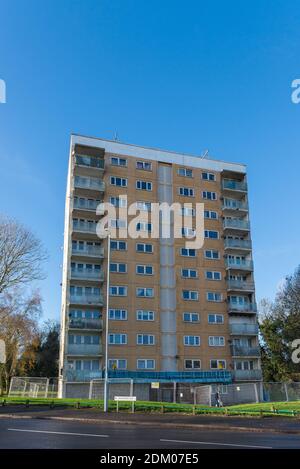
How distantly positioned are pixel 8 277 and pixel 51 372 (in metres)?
28.3

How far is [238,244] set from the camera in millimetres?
57406

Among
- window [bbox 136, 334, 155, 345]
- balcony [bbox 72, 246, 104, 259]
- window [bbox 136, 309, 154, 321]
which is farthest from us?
balcony [bbox 72, 246, 104, 259]

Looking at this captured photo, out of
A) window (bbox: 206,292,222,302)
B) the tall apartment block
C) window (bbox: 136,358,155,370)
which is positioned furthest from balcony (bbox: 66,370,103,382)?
window (bbox: 206,292,222,302)

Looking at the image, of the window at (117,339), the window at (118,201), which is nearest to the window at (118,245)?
the window at (118,201)

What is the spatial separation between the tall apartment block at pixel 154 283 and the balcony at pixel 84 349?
9cm

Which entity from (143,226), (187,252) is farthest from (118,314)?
(187,252)

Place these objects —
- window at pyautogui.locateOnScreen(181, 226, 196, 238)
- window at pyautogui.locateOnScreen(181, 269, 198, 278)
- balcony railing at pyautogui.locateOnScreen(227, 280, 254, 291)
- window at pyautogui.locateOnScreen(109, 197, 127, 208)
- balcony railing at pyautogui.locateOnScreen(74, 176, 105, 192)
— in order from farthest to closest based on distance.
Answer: window at pyautogui.locateOnScreen(181, 226, 196, 238) → balcony railing at pyautogui.locateOnScreen(227, 280, 254, 291) → window at pyautogui.locateOnScreen(181, 269, 198, 278) → window at pyautogui.locateOnScreen(109, 197, 127, 208) → balcony railing at pyautogui.locateOnScreen(74, 176, 105, 192)

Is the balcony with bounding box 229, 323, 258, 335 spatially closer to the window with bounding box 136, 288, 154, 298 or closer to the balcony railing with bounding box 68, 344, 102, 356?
the window with bounding box 136, 288, 154, 298

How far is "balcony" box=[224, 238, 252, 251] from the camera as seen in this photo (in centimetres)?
5672

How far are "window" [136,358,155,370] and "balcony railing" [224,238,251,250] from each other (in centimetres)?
1602

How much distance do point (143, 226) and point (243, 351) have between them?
17351mm

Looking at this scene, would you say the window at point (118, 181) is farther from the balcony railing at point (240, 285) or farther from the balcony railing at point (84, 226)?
the balcony railing at point (240, 285)

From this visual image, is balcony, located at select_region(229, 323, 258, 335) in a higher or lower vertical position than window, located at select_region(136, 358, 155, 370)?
higher
